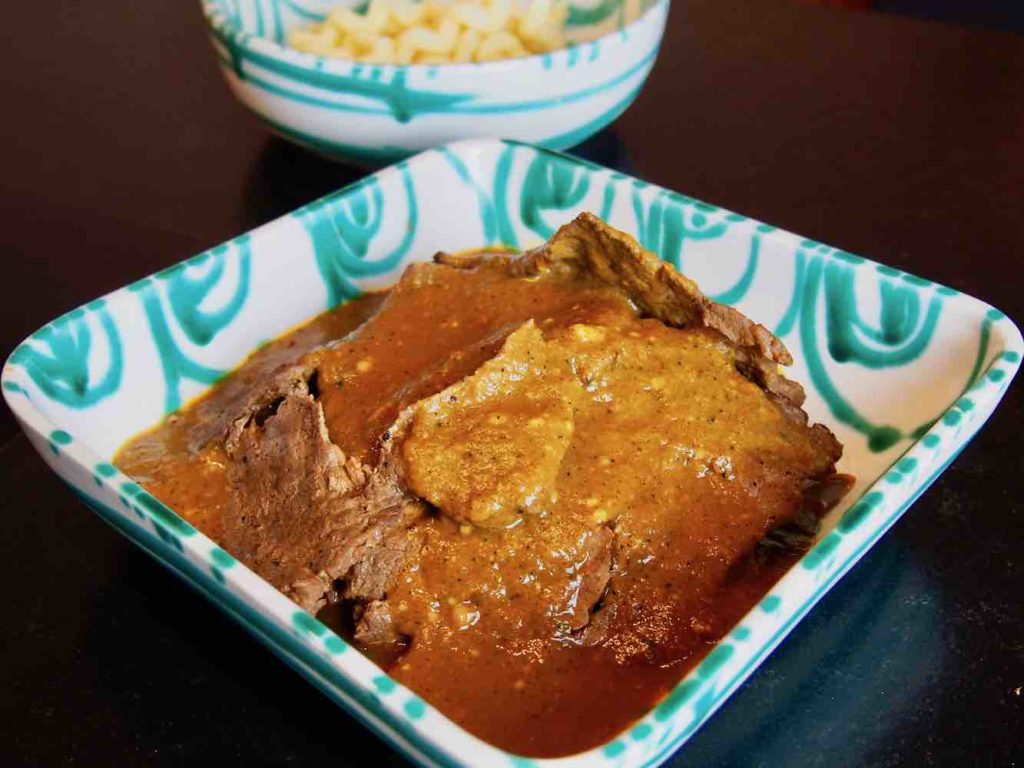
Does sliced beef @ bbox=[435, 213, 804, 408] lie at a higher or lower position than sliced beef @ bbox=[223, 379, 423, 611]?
higher

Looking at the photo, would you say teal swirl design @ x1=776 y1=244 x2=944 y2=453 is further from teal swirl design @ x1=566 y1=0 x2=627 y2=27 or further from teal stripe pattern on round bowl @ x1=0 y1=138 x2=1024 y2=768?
teal swirl design @ x1=566 y1=0 x2=627 y2=27

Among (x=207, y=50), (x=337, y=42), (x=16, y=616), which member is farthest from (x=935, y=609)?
(x=207, y=50)

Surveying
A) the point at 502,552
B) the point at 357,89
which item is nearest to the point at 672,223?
the point at 357,89

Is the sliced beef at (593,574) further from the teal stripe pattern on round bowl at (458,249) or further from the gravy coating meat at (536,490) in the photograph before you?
Answer: the teal stripe pattern on round bowl at (458,249)

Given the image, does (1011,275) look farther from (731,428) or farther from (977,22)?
(977,22)

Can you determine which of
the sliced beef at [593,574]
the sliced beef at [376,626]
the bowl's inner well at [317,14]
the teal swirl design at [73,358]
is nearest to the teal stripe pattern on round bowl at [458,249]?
the teal swirl design at [73,358]

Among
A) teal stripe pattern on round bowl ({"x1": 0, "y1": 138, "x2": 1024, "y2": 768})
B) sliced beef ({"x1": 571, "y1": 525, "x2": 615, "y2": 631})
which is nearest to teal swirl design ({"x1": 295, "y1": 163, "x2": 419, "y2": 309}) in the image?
teal stripe pattern on round bowl ({"x1": 0, "y1": 138, "x2": 1024, "y2": 768})

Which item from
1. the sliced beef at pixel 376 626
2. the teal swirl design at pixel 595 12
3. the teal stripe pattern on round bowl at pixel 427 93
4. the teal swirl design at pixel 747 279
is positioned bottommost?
the sliced beef at pixel 376 626
